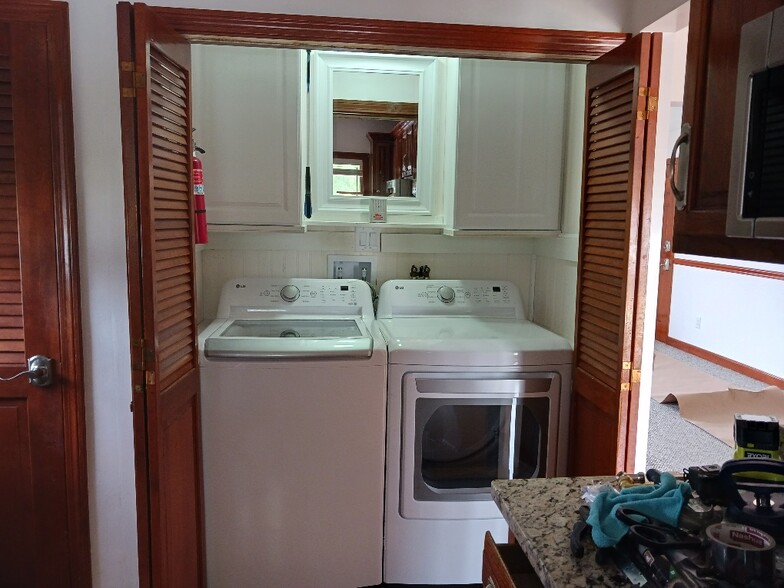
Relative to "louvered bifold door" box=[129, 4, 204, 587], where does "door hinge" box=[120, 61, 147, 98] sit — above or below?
above

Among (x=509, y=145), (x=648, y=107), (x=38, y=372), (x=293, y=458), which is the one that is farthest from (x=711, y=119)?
(x=38, y=372)

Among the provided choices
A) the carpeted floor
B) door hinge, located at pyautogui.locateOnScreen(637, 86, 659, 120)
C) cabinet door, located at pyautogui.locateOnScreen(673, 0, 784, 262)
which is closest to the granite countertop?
cabinet door, located at pyautogui.locateOnScreen(673, 0, 784, 262)

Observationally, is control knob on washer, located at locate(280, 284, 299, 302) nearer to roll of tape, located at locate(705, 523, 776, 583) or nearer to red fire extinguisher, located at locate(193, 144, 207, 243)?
red fire extinguisher, located at locate(193, 144, 207, 243)

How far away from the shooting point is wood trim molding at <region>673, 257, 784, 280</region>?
473 centimetres

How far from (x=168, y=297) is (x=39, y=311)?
0.37 m

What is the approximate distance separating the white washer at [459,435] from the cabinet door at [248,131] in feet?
2.54

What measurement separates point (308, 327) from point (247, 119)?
89cm

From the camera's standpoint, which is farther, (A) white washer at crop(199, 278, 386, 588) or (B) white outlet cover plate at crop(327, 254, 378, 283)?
(B) white outlet cover plate at crop(327, 254, 378, 283)

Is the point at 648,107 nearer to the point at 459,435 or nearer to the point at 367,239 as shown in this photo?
the point at 459,435

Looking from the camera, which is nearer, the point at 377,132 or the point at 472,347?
the point at 472,347

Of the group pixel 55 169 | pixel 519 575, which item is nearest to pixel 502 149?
pixel 55 169

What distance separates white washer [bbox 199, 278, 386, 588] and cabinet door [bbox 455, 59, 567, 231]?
2.71 ft

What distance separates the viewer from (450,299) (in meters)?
2.78

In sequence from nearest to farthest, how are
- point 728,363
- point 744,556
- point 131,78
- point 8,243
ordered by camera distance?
point 744,556
point 131,78
point 8,243
point 728,363
